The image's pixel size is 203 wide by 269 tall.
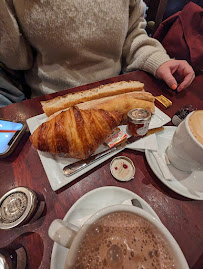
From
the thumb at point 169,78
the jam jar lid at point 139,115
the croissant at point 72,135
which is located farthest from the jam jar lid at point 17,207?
the thumb at point 169,78

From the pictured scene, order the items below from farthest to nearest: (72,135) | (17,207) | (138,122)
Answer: (138,122)
(72,135)
(17,207)

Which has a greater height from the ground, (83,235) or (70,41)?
(70,41)

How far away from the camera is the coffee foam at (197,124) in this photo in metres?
0.54

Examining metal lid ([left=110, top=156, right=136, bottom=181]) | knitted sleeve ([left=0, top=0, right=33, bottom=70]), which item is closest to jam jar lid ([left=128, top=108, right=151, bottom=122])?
metal lid ([left=110, top=156, right=136, bottom=181])

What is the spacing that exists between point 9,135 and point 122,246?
2.30 ft

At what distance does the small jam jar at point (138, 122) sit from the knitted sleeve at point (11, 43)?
813 mm

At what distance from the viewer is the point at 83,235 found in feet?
1.09

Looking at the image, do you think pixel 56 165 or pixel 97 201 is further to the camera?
pixel 56 165

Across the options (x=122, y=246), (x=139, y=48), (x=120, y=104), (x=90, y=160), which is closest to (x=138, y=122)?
(x=120, y=104)

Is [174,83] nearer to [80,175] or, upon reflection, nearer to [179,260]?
[80,175]

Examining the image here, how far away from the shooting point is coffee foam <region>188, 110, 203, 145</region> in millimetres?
537

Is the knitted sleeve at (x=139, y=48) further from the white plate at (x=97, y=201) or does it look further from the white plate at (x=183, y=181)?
the white plate at (x=97, y=201)

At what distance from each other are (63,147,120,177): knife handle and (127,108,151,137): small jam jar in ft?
0.52

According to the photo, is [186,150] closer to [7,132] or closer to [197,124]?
[197,124]
